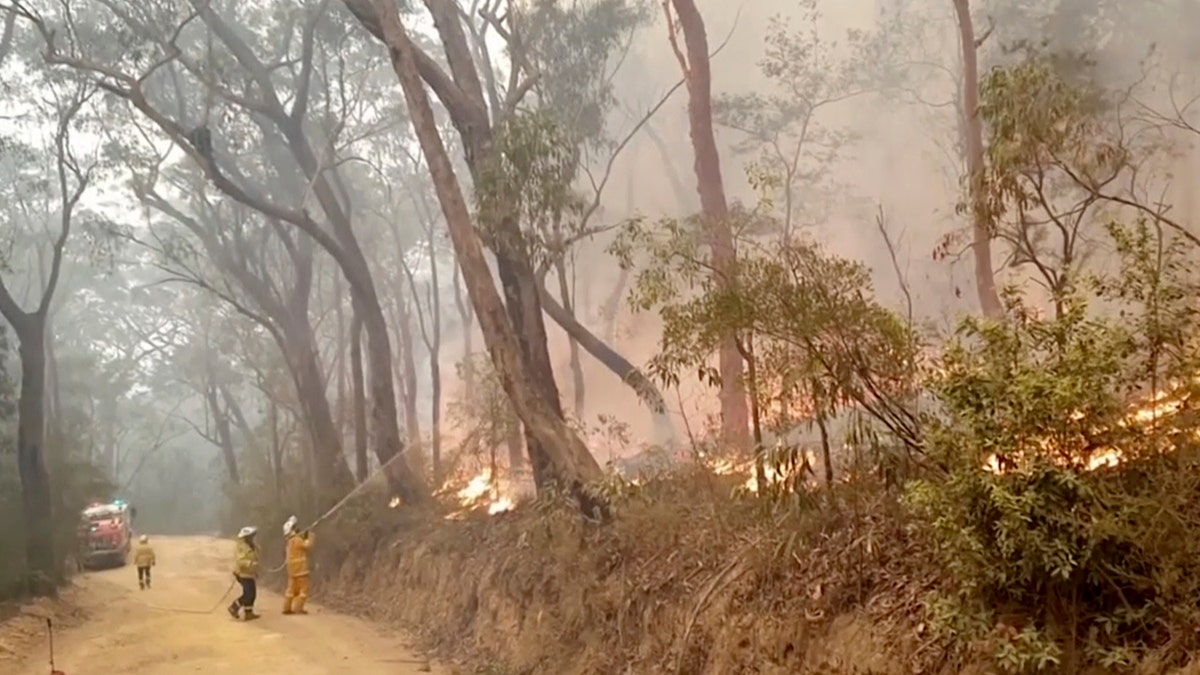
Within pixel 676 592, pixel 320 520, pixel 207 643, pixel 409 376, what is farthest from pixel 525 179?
pixel 409 376

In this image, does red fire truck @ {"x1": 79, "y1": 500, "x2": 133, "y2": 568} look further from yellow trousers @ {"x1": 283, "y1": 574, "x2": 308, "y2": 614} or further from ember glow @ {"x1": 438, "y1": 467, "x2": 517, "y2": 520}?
ember glow @ {"x1": 438, "y1": 467, "x2": 517, "y2": 520}

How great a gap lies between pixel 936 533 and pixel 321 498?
14731mm

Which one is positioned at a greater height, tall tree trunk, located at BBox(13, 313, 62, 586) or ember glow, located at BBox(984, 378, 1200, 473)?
tall tree trunk, located at BBox(13, 313, 62, 586)

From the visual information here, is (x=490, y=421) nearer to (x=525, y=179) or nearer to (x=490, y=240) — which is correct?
(x=490, y=240)

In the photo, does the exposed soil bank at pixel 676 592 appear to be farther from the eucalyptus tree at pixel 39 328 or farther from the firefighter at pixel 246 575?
the eucalyptus tree at pixel 39 328

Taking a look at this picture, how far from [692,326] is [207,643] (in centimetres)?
737

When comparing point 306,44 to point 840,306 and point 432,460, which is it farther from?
point 840,306

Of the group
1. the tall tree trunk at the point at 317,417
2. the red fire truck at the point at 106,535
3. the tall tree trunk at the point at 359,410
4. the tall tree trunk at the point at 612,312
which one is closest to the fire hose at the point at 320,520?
the tall tree trunk at the point at 317,417

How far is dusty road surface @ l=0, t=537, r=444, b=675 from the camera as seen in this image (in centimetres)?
1022

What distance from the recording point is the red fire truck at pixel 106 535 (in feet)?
74.1

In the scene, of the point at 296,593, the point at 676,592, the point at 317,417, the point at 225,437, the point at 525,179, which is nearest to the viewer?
the point at 676,592

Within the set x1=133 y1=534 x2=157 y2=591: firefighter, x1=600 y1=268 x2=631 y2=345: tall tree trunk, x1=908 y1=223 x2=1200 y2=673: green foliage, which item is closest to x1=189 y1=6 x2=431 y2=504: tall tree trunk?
x1=133 y1=534 x2=157 y2=591: firefighter

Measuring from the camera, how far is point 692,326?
23.7 ft

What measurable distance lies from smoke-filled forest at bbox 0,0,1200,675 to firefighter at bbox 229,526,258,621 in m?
0.38
